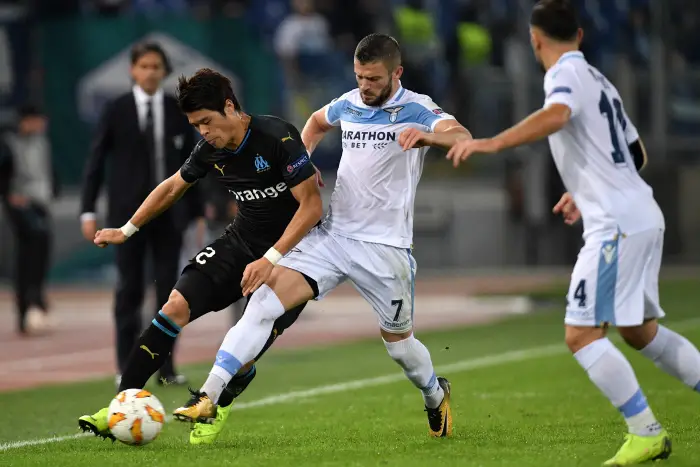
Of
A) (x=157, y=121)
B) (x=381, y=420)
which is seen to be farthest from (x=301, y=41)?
(x=381, y=420)

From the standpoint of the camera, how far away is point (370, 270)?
25.2 ft

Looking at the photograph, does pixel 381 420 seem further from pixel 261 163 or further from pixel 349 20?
pixel 349 20

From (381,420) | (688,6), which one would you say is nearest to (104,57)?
(688,6)

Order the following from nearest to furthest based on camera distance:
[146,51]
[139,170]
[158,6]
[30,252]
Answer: [146,51] → [139,170] → [30,252] → [158,6]

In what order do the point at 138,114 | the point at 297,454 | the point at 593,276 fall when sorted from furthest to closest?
1. the point at 138,114
2. the point at 297,454
3. the point at 593,276

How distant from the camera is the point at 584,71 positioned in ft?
21.5

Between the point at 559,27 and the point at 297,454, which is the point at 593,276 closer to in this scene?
the point at 559,27

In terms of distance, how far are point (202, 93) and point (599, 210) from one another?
2.13 meters

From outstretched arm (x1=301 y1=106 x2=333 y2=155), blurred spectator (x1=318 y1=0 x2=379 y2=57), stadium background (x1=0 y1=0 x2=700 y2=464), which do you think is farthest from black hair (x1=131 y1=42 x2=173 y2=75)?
blurred spectator (x1=318 y1=0 x2=379 y2=57)

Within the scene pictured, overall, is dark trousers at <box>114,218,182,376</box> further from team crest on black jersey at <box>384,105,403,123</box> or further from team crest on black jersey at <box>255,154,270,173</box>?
team crest on black jersey at <box>384,105,403,123</box>

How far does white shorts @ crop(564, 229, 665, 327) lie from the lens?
642cm

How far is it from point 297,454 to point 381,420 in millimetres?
1616

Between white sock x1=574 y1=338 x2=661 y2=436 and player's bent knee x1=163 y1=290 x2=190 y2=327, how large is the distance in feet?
7.56

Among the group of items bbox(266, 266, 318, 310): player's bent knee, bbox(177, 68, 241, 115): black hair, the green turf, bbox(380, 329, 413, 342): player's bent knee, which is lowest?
the green turf
